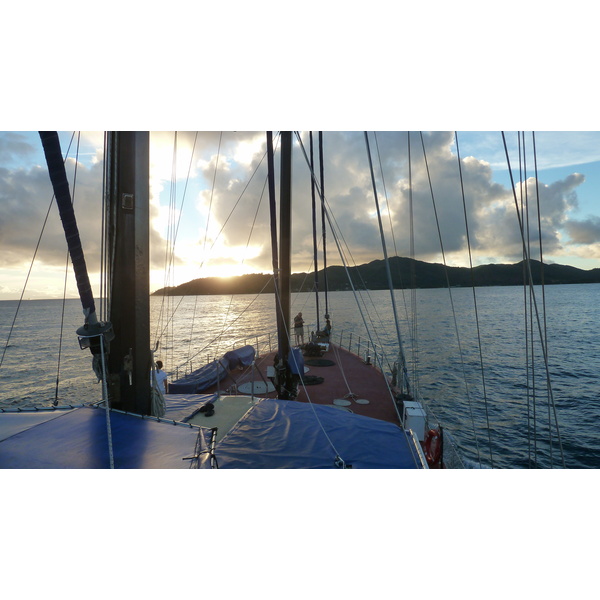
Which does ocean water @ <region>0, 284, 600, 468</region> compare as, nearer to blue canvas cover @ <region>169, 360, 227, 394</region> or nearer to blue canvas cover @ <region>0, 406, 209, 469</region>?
blue canvas cover @ <region>169, 360, 227, 394</region>

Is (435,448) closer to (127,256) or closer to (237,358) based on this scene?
(127,256)

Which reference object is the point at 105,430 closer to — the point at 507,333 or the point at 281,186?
the point at 281,186

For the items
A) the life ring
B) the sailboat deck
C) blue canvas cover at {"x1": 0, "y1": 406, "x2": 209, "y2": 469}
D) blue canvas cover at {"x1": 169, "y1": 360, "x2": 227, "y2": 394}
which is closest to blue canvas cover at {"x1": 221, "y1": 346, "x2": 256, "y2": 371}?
the sailboat deck

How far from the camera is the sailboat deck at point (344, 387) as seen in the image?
27.0 feet

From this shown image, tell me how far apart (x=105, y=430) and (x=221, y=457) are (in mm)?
1347

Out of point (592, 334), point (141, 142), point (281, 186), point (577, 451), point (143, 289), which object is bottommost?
point (577, 451)

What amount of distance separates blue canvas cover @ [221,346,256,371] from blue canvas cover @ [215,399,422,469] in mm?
7076

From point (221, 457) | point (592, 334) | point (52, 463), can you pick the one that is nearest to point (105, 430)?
point (52, 463)

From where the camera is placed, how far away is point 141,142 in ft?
12.6

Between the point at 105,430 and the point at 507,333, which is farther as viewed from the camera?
the point at 507,333

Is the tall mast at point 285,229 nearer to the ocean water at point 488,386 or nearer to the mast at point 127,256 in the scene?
the ocean water at point 488,386

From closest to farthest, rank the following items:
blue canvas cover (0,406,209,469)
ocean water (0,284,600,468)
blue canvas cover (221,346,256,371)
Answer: blue canvas cover (0,406,209,469) → ocean water (0,284,600,468) → blue canvas cover (221,346,256,371)

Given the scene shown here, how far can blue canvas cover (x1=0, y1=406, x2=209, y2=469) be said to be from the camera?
263 cm

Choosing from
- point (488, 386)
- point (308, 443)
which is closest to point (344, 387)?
point (308, 443)
